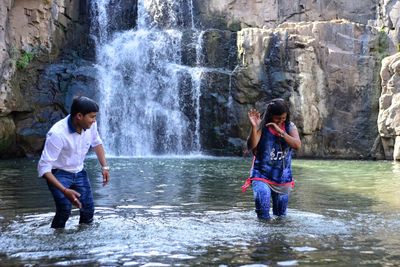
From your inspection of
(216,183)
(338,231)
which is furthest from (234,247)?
(216,183)

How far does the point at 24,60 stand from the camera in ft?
84.9

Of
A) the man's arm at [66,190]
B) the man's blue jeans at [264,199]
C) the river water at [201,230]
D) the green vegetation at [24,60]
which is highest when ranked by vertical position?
the green vegetation at [24,60]

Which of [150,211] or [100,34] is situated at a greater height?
[100,34]

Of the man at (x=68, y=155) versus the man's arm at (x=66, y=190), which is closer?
the man's arm at (x=66, y=190)

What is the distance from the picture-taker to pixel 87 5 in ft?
102

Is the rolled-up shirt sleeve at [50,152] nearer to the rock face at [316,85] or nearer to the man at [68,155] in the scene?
the man at [68,155]

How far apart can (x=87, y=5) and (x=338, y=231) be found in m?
26.9

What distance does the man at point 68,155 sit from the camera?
588 cm

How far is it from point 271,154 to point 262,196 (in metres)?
0.51

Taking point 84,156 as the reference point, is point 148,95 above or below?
above

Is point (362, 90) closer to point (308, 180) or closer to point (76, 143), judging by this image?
point (308, 180)

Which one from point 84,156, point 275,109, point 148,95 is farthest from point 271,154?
point 148,95

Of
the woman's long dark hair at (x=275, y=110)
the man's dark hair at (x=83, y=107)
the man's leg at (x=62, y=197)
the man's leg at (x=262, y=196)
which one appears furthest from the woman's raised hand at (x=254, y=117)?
the man's leg at (x=62, y=197)

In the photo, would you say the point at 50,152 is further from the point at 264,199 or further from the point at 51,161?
the point at 264,199
